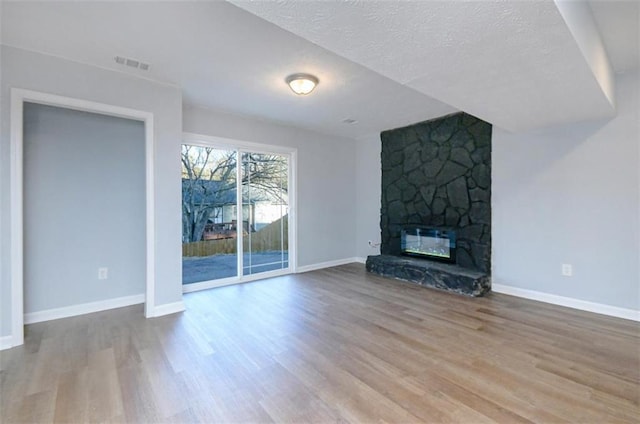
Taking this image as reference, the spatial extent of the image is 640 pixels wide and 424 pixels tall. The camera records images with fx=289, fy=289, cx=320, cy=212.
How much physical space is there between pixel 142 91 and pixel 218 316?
8.17ft

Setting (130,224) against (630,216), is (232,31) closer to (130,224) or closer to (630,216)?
(130,224)

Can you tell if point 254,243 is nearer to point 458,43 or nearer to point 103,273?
point 103,273

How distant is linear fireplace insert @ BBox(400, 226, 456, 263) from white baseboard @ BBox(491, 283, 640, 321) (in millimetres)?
755

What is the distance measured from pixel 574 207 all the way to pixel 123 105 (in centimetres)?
499

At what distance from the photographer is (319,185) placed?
5.33 m

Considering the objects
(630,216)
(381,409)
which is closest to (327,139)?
(630,216)

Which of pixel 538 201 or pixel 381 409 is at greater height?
pixel 538 201

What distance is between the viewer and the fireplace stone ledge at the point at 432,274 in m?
3.71

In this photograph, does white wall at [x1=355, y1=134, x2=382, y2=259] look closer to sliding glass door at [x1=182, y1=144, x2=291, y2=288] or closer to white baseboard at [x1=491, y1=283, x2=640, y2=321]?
sliding glass door at [x1=182, y1=144, x2=291, y2=288]

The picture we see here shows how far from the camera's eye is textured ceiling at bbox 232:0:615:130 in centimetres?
134

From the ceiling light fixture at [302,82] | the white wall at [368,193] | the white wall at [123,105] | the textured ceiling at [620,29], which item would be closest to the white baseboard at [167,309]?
the white wall at [123,105]

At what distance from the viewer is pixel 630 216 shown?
2.93m

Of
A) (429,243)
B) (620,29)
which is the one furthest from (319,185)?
(620,29)

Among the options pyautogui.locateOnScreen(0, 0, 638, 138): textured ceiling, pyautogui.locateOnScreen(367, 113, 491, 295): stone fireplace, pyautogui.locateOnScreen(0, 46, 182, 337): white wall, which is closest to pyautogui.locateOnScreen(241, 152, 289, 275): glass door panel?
pyautogui.locateOnScreen(0, 0, 638, 138): textured ceiling
